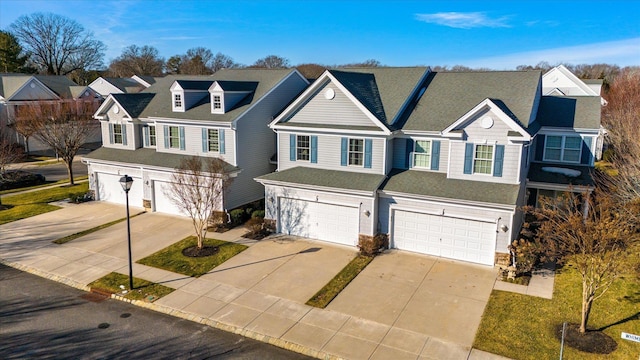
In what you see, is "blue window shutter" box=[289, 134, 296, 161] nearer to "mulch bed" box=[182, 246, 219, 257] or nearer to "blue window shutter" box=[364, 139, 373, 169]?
"blue window shutter" box=[364, 139, 373, 169]

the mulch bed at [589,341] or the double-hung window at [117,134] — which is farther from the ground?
the double-hung window at [117,134]

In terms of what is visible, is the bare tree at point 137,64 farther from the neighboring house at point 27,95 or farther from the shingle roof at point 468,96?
the shingle roof at point 468,96

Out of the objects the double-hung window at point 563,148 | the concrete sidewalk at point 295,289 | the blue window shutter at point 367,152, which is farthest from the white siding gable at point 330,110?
the double-hung window at point 563,148

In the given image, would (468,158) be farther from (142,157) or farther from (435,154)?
(142,157)


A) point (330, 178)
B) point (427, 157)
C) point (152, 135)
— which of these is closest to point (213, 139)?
point (152, 135)

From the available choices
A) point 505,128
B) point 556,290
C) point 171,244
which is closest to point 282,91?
point 171,244

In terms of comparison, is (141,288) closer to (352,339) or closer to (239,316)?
(239,316)

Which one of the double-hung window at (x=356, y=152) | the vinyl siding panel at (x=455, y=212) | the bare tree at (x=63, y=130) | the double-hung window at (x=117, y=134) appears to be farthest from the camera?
the bare tree at (x=63, y=130)

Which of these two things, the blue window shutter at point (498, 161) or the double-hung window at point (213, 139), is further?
the double-hung window at point (213, 139)
